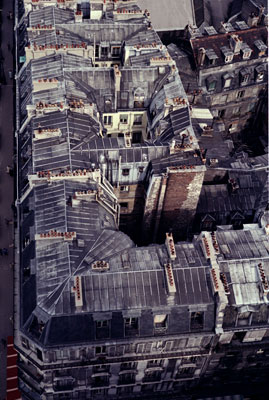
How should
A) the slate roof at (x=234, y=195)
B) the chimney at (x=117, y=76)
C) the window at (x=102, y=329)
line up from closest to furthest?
the window at (x=102, y=329) → the slate roof at (x=234, y=195) → the chimney at (x=117, y=76)

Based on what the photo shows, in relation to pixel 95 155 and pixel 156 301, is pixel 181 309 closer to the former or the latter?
pixel 156 301

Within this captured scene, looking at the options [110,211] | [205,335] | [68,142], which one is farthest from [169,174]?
[205,335]

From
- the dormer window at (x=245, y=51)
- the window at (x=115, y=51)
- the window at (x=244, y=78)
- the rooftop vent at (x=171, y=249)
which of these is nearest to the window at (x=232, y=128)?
the window at (x=244, y=78)

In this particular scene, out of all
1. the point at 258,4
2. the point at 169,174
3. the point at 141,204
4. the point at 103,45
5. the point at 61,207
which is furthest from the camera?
the point at 258,4

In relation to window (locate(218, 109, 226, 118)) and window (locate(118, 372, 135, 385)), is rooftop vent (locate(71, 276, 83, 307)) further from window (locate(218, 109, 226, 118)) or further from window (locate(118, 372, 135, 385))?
window (locate(218, 109, 226, 118))

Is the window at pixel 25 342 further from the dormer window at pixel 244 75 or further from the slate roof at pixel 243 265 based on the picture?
the dormer window at pixel 244 75

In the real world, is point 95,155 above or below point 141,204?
above

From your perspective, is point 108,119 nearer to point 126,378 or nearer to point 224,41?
point 224,41

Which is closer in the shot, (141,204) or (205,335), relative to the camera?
(205,335)
